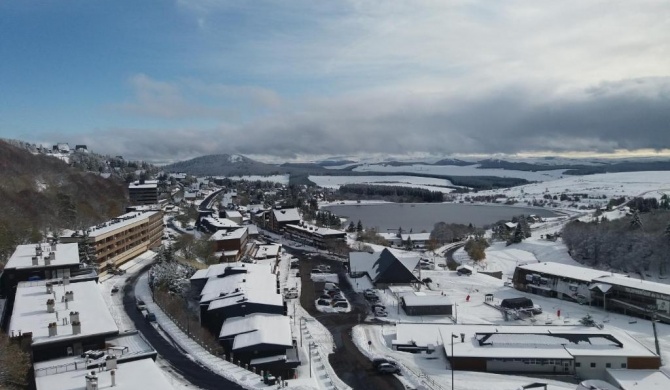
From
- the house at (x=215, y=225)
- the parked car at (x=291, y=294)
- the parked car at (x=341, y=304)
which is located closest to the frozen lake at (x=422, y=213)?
the house at (x=215, y=225)

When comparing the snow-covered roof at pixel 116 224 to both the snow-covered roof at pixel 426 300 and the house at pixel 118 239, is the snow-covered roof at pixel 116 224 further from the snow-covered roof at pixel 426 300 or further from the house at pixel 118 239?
the snow-covered roof at pixel 426 300

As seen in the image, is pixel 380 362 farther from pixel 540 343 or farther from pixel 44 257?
pixel 44 257

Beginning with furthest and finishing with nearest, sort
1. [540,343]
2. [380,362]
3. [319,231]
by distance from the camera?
[319,231]
[540,343]
[380,362]

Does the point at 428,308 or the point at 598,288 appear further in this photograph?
the point at 598,288

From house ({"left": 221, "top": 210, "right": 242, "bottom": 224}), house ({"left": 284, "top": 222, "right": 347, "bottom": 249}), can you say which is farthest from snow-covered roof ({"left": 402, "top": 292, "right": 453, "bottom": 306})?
house ({"left": 221, "top": 210, "right": 242, "bottom": 224})

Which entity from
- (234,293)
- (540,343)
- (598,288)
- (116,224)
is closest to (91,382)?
(234,293)

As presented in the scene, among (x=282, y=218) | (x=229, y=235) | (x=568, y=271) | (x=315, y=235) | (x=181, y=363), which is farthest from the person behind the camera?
(x=282, y=218)

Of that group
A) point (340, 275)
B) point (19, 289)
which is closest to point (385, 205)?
point (340, 275)
